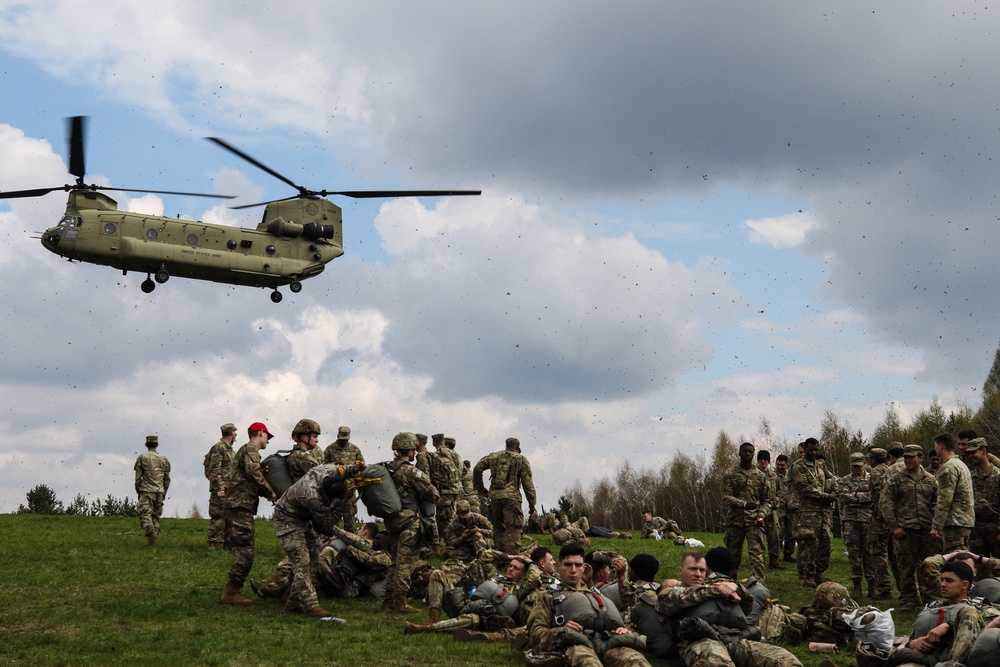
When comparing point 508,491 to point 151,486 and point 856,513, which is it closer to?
point 856,513

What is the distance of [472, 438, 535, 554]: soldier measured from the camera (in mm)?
19141

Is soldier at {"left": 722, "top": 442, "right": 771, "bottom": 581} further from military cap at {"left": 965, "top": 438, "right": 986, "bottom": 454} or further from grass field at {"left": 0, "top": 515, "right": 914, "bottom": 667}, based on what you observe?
military cap at {"left": 965, "top": 438, "right": 986, "bottom": 454}

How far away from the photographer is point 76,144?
36312 mm

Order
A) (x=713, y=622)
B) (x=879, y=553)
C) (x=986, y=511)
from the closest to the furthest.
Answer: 1. (x=713, y=622)
2. (x=986, y=511)
3. (x=879, y=553)

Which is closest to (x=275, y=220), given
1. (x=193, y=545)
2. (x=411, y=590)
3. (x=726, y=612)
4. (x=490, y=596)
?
(x=193, y=545)

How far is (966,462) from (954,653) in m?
7.00

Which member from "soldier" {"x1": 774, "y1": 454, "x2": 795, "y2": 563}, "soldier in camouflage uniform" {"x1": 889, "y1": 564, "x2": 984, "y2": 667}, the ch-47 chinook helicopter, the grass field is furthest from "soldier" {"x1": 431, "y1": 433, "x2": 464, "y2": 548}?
the ch-47 chinook helicopter

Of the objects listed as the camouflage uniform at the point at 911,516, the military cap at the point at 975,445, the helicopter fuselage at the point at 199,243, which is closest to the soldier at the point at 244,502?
the camouflage uniform at the point at 911,516

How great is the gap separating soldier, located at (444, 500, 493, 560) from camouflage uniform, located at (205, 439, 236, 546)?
507 centimetres

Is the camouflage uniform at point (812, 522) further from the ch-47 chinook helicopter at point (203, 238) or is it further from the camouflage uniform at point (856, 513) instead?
the ch-47 chinook helicopter at point (203, 238)

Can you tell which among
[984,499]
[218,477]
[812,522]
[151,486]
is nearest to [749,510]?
[812,522]

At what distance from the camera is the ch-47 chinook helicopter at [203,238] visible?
33.4m

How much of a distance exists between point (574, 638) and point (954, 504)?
7501mm

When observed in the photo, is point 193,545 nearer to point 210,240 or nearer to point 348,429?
point 348,429
